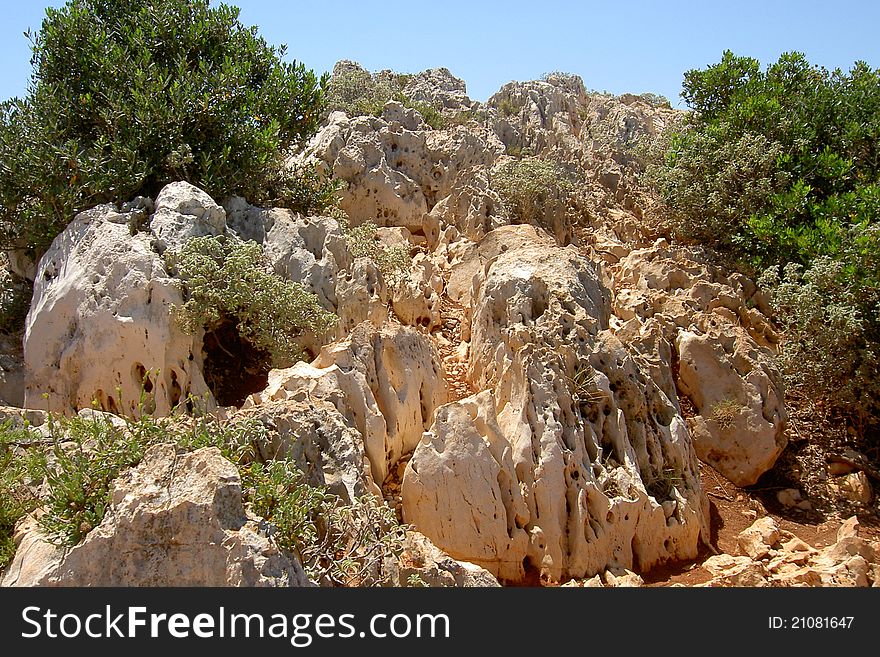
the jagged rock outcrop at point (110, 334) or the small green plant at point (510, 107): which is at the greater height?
the small green plant at point (510, 107)

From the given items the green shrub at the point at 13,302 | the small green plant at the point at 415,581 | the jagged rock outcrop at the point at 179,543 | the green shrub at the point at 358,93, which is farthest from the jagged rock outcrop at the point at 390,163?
the jagged rock outcrop at the point at 179,543

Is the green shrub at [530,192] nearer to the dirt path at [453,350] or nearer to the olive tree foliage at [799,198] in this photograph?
the olive tree foliage at [799,198]

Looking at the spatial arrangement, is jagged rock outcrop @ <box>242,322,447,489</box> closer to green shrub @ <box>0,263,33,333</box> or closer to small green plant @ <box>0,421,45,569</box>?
small green plant @ <box>0,421,45,569</box>

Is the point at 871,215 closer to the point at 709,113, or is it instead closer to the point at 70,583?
the point at 709,113

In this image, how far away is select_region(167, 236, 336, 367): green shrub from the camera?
9227mm

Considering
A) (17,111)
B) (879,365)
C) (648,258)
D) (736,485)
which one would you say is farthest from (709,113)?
Result: (17,111)

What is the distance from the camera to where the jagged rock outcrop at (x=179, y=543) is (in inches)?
176

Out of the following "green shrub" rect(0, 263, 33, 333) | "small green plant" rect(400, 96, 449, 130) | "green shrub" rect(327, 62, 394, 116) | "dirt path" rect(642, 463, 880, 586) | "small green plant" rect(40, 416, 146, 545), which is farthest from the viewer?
"small green plant" rect(400, 96, 449, 130)

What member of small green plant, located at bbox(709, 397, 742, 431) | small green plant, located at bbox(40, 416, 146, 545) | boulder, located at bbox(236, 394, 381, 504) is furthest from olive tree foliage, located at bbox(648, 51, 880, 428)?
small green plant, located at bbox(40, 416, 146, 545)

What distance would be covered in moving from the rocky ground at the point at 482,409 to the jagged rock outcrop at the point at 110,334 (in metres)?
0.03

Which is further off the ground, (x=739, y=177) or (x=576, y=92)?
(x=576, y=92)

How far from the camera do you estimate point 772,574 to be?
7523 millimetres

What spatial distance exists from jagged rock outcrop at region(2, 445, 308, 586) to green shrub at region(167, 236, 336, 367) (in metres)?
4.83
